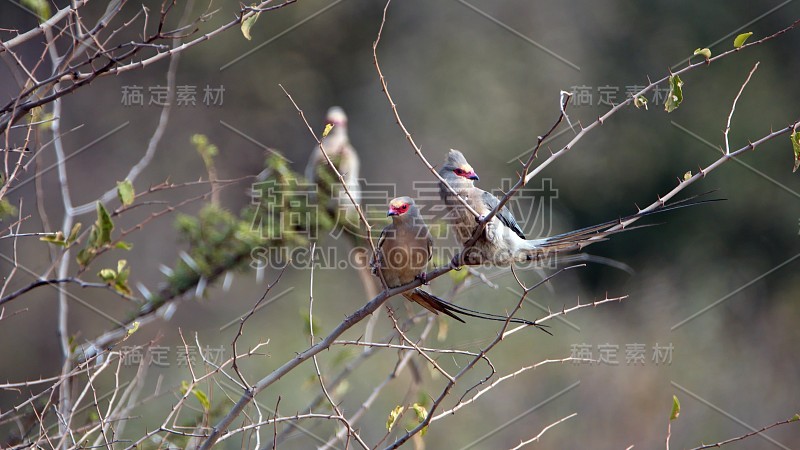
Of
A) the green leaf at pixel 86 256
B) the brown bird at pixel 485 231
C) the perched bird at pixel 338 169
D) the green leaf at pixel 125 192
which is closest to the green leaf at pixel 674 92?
the brown bird at pixel 485 231

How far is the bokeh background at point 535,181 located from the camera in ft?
27.9

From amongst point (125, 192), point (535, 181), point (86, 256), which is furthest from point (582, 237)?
point (535, 181)

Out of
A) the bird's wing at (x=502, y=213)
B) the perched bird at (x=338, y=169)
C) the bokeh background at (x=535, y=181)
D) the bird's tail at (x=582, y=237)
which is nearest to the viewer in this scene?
the bird's tail at (x=582, y=237)

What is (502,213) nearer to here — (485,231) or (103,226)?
(485,231)

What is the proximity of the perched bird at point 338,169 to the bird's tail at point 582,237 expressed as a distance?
98 centimetres

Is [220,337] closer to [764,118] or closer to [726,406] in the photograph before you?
[726,406]

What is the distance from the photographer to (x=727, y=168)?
30.4 ft

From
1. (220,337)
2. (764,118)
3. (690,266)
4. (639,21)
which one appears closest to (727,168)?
(764,118)

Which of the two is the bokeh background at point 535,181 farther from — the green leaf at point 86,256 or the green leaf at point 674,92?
the green leaf at point 674,92

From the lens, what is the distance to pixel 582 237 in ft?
8.67

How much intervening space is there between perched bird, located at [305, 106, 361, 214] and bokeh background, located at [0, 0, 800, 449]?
2.52 m

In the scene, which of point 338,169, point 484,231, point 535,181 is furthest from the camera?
point 535,181

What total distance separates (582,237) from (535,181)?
8009 mm

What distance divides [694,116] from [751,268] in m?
2.08
